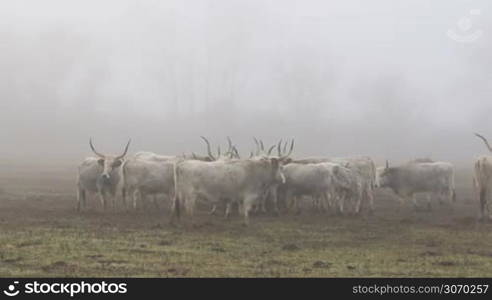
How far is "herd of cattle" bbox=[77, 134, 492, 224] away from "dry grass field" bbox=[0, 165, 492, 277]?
31.3 inches

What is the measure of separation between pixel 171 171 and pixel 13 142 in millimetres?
108457

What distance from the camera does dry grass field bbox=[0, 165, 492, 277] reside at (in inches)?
477

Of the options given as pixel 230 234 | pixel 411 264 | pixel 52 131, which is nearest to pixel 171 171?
pixel 230 234

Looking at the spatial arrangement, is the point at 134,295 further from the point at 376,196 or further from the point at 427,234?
the point at 376,196

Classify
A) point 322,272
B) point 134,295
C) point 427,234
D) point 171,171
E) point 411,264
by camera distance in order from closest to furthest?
point 134,295 < point 322,272 < point 411,264 < point 427,234 < point 171,171

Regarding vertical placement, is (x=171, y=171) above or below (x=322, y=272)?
above

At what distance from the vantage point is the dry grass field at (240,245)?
12117 mm

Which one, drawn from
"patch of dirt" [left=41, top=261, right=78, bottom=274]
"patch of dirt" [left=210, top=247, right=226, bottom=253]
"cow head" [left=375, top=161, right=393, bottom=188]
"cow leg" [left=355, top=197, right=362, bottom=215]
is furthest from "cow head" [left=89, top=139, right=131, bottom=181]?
"patch of dirt" [left=41, top=261, right=78, bottom=274]

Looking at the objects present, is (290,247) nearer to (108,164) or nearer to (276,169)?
(276,169)

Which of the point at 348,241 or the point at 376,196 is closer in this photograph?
the point at 348,241

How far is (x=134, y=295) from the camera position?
8.86 meters

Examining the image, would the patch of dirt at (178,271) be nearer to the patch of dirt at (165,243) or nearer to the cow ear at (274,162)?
the patch of dirt at (165,243)

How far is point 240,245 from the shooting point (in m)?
15.0

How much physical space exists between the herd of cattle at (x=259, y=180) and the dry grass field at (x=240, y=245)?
794mm
